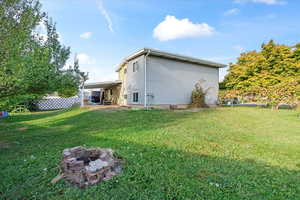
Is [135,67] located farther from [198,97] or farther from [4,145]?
[4,145]

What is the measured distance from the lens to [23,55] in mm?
3170

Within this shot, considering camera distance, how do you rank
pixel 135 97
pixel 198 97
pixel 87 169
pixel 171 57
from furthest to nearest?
1. pixel 198 97
2. pixel 135 97
3. pixel 171 57
4. pixel 87 169

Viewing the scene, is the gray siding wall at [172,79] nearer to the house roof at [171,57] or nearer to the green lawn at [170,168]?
the house roof at [171,57]

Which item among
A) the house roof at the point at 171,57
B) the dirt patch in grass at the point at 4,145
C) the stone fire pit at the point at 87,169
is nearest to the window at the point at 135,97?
the house roof at the point at 171,57

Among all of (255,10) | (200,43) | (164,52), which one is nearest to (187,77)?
(164,52)

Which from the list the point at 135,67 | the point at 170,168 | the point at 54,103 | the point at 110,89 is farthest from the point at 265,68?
the point at 54,103

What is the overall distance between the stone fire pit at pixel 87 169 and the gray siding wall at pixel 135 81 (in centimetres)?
858

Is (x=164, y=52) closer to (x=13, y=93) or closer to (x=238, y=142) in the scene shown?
(x=238, y=142)

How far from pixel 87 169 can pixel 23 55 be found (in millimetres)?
2924

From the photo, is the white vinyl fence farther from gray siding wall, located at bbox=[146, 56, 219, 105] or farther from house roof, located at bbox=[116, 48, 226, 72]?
gray siding wall, located at bbox=[146, 56, 219, 105]

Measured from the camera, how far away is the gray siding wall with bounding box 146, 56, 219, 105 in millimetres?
11039

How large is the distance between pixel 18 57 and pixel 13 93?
849mm

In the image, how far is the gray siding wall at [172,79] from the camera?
1104 cm

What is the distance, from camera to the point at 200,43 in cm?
1475
